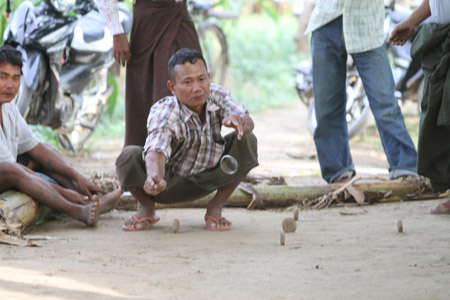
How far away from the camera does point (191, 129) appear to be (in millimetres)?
4180

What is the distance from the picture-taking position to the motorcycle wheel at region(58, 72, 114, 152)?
7.11 metres

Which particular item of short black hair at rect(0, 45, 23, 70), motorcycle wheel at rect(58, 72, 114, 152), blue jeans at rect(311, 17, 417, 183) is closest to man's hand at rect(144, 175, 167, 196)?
short black hair at rect(0, 45, 23, 70)

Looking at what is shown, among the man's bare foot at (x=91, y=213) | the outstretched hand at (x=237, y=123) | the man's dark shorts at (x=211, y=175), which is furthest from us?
the man's bare foot at (x=91, y=213)

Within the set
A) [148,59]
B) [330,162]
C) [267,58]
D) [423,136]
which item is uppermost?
[148,59]

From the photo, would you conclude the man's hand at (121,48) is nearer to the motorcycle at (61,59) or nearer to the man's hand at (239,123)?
the man's hand at (239,123)

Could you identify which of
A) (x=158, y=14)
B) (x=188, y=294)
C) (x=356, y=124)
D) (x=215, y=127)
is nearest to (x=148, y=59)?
(x=158, y=14)

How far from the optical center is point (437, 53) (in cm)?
435

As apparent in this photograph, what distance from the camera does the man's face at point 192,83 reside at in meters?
4.07

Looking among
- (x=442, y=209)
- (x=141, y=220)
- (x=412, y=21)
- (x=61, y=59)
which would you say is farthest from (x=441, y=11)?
(x=61, y=59)

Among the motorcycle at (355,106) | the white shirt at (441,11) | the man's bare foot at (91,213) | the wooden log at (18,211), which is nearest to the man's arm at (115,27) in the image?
the man's bare foot at (91,213)

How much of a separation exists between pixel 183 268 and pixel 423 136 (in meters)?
1.82

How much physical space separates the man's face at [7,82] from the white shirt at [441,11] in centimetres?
241

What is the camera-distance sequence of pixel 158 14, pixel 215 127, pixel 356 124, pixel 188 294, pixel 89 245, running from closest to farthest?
1. pixel 188 294
2. pixel 89 245
3. pixel 215 127
4. pixel 158 14
5. pixel 356 124

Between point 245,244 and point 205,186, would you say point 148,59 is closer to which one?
point 205,186
